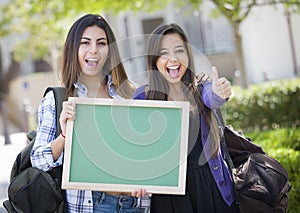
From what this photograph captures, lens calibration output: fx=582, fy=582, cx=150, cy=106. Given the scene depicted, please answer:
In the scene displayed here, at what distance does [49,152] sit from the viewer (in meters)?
2.76

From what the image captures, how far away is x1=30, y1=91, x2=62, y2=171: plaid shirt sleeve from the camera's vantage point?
9.09 ft

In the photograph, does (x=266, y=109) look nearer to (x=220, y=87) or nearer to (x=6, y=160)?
(x=6, y=160)

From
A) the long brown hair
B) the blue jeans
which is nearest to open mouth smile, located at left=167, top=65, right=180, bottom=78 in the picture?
the long brown hair

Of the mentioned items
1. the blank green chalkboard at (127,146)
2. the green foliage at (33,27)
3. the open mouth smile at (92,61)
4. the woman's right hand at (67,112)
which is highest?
the green foliage at (33,27)

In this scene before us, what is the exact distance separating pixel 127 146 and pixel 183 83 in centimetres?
44

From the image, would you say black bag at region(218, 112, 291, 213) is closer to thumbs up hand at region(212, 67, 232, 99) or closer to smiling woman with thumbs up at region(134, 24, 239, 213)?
smiling woman with thumbs up at region(134, 24, 239, 213)

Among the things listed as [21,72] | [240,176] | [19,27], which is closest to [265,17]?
[19,27]

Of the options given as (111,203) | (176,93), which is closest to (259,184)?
(176,93)

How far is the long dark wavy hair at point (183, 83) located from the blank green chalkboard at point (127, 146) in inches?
5.9

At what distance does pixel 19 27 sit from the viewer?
2053 centimetres

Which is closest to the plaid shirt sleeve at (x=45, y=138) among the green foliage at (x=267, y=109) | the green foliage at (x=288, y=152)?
the green foliage at (x=288, y=152)

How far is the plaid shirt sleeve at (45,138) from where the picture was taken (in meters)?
2.77

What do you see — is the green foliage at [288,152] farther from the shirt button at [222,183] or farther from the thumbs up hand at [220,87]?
the thumbs up hand at [220,87]

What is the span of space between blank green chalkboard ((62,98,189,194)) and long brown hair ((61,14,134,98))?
0.82 feet
